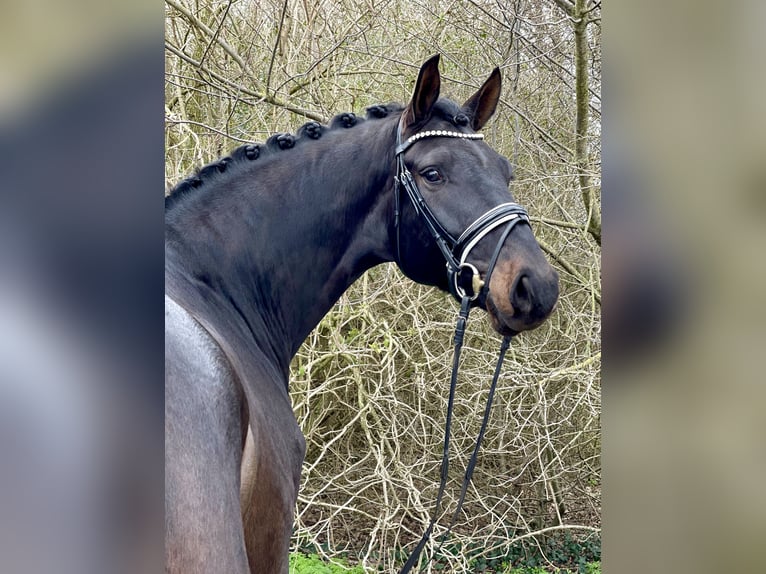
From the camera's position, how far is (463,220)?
59.2 inches

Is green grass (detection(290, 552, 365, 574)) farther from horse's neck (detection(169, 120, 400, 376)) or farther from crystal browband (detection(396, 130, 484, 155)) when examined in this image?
crystal browband (detection(396, 130, 484, 155))

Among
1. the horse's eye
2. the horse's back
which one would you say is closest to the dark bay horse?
the horse's eye

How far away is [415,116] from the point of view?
1.54 metres

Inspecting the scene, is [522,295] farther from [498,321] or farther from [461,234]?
[461,234]

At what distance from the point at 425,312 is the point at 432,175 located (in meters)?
1.90

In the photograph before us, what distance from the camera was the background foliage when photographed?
3.23 metres

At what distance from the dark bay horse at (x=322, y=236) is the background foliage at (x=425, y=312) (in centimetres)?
160

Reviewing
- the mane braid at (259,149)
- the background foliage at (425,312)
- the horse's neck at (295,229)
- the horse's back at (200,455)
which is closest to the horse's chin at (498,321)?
the horse's neck at (295,229)

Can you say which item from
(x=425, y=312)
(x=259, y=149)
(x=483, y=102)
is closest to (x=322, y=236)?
(x=259, y=149)
